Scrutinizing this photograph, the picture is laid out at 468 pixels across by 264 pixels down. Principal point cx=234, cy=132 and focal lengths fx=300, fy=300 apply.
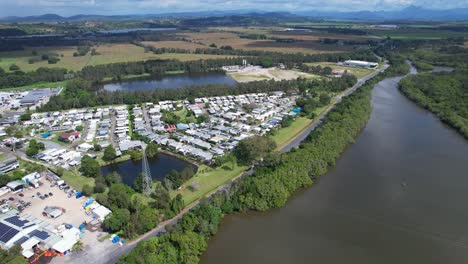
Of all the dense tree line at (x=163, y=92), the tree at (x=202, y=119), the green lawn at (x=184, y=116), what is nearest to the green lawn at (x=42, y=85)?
the dense tree line at (x=163, y=92)

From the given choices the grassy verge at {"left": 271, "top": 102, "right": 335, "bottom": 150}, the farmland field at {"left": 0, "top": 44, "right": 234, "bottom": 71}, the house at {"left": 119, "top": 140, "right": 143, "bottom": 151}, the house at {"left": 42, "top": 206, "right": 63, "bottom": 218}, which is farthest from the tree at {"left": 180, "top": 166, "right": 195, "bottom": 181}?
the farmland field at {"left": 0, "top": 44, "right": 234, "bottom": 71}

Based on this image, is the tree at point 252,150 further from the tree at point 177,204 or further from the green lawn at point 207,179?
the tree at point 177,204

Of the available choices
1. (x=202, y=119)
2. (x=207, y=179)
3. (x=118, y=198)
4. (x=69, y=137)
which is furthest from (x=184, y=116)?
(x=118, y=198)

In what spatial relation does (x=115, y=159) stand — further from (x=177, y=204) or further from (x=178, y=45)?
(x=178, y=45)

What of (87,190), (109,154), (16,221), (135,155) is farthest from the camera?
(135,155)

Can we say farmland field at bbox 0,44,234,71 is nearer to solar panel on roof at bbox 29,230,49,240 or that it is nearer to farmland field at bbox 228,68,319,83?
farmland field at bbox 228,68,319,83
